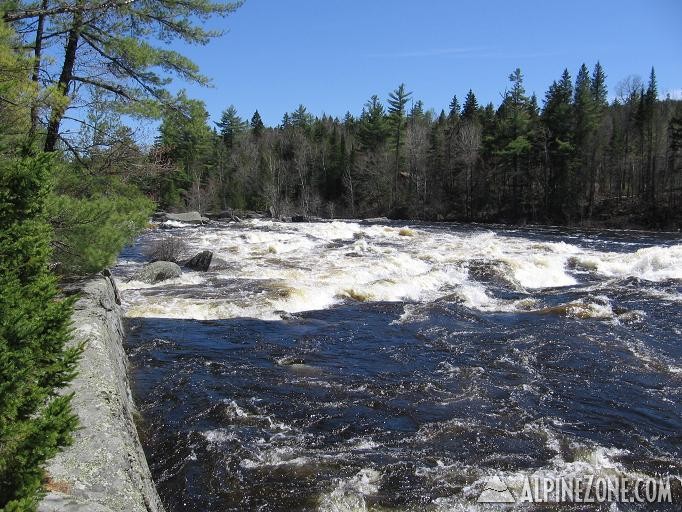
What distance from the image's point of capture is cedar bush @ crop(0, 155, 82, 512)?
303cm

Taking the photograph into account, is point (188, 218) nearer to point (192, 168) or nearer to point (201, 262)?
point (192, 168)

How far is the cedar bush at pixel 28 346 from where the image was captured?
303 centimetres

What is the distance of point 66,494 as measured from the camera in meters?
3.35

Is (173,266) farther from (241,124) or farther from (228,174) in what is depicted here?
(241,124)

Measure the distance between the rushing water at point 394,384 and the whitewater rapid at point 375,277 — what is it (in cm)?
11

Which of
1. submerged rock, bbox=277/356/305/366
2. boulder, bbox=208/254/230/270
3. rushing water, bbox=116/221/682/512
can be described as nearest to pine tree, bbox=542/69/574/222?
rushing water, bbox=116/221/682/512

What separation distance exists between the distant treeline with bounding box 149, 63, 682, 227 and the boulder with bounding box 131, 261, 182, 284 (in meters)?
25.1

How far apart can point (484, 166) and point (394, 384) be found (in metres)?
49.7

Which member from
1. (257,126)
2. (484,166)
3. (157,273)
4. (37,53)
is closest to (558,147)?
(484,166)

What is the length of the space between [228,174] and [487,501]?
223 feet

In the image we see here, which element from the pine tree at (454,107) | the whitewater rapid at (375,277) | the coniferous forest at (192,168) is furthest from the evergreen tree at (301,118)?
the whitewater rapid at (375,277)

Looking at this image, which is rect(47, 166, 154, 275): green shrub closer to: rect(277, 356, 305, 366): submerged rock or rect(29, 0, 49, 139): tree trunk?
rect(29, 0, 49, 139): tree trunk

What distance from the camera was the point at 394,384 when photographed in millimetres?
7891

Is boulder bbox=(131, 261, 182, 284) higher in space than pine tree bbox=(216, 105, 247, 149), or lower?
lower
